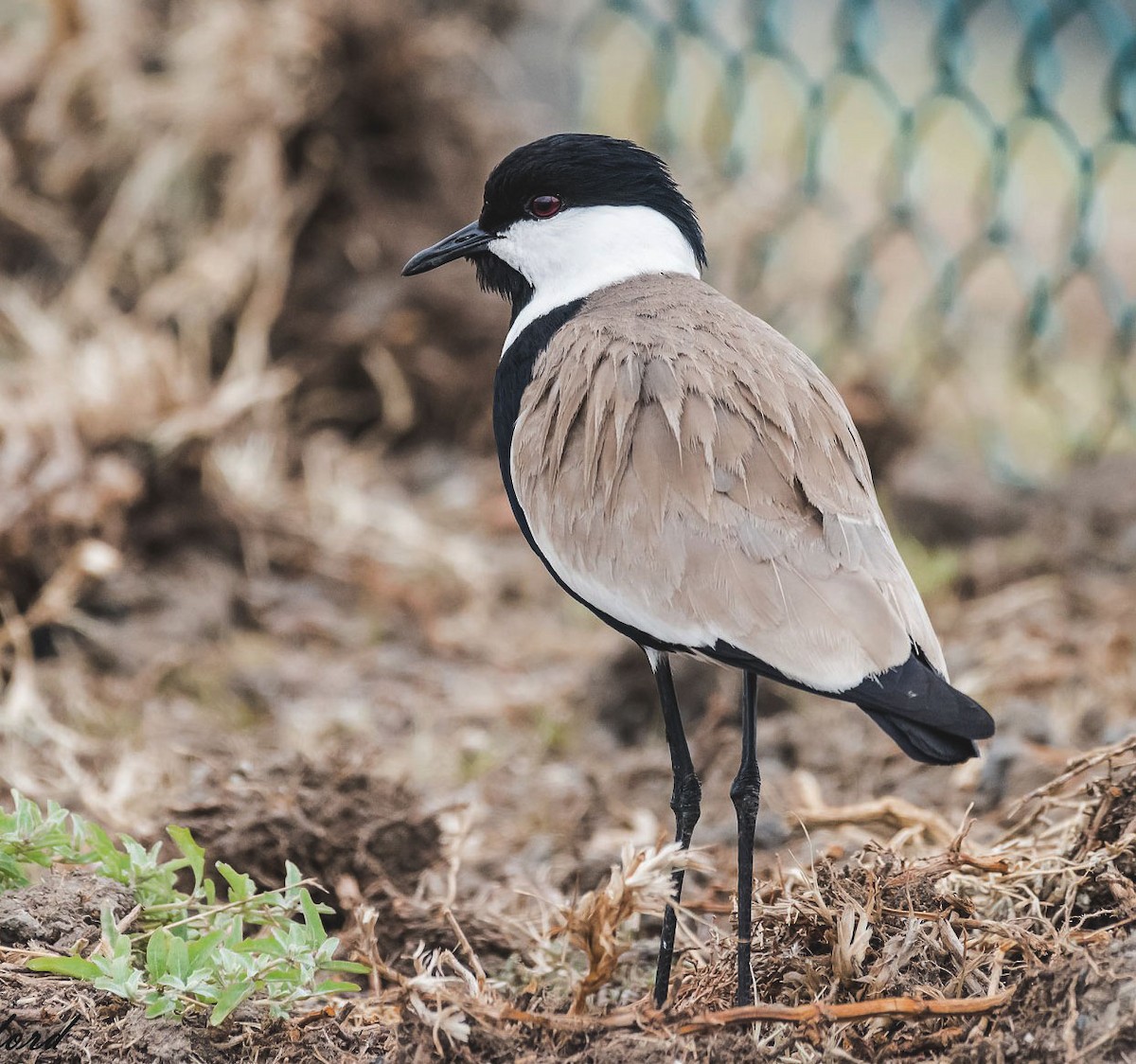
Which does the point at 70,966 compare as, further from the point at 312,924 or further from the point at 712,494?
the point at 712,494

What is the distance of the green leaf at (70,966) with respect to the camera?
2.22 m

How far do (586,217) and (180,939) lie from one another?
158 cm

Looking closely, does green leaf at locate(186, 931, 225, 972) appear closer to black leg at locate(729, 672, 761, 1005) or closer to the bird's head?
black leg at locate(729, 672, 761, 1005)

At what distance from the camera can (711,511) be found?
254cm

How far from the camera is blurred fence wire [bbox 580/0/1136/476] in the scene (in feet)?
18.0

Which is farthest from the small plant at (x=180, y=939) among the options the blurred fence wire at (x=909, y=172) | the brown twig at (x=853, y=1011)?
the blurred fence wire at (x=909, y=172)

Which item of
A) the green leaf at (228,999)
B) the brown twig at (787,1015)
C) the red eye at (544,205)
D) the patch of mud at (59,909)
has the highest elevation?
the red eye at (544,205)

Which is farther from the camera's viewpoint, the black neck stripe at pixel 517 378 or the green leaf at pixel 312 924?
the black neck stripe at pixel 517 378

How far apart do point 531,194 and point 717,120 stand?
3477 mm

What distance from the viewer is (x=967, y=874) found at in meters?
2.76

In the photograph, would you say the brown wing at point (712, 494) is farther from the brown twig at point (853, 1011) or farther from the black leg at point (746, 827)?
the brown twig at point (853, 1011)

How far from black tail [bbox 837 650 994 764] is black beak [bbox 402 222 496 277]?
4.56 feet

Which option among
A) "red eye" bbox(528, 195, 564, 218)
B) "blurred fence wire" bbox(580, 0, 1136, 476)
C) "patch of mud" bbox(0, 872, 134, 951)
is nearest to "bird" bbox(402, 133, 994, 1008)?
"red eye" bbox(528, 195, 564, 218)

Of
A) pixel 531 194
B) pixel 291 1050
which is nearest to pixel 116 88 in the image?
pixel 531 194
